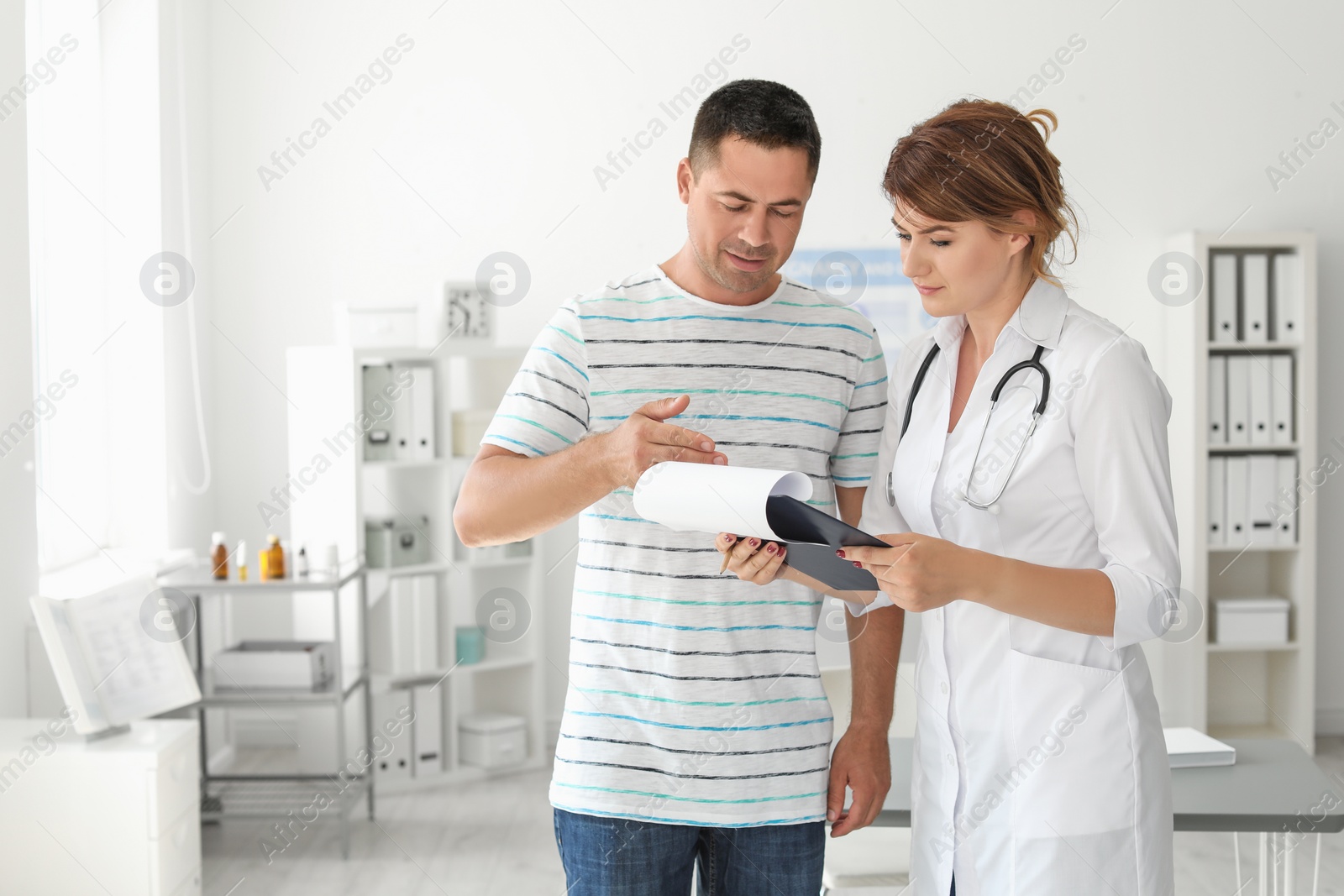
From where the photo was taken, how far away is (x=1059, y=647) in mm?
1334

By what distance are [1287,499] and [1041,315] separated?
368 centimetres

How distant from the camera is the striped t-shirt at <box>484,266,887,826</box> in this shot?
1.40 metres

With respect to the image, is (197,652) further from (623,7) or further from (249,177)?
(623,7)

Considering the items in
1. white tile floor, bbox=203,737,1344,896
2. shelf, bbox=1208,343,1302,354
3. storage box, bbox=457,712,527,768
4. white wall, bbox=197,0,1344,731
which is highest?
white wall, bbox=197,0,1344,731

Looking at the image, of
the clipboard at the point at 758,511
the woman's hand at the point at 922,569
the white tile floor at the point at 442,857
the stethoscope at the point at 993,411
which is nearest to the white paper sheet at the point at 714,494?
the clipboard at the point at 758,511

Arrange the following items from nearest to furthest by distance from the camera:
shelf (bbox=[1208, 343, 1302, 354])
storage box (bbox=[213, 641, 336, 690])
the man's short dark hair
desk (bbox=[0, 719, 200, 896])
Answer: the man's short dark hair < desk (bbox=[0, 719, 200, 896]) < storage box (bbox=[213, 641, 336, 690]) < shelf (bbox=[1208, 343, 1302, 354])

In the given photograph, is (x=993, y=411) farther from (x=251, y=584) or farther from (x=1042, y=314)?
(x=251, y=584)

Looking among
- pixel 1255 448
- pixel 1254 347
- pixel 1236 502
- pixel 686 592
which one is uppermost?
pixel 1254 347

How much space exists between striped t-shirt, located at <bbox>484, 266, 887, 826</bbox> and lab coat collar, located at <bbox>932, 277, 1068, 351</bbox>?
0.25 meters

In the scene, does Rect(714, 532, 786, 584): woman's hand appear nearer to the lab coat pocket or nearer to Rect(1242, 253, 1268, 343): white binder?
the lab coat pocket

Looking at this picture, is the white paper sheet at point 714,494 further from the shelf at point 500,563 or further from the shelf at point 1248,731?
the shelf at point 1248,731

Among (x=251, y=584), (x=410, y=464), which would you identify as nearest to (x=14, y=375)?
(x=251, y=584)

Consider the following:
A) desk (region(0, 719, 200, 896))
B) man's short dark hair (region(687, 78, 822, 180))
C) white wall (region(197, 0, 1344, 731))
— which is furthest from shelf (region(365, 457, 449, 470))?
man's short dark hair (region(687, 78, 822, 180))

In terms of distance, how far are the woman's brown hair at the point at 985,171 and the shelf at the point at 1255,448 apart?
347cm
